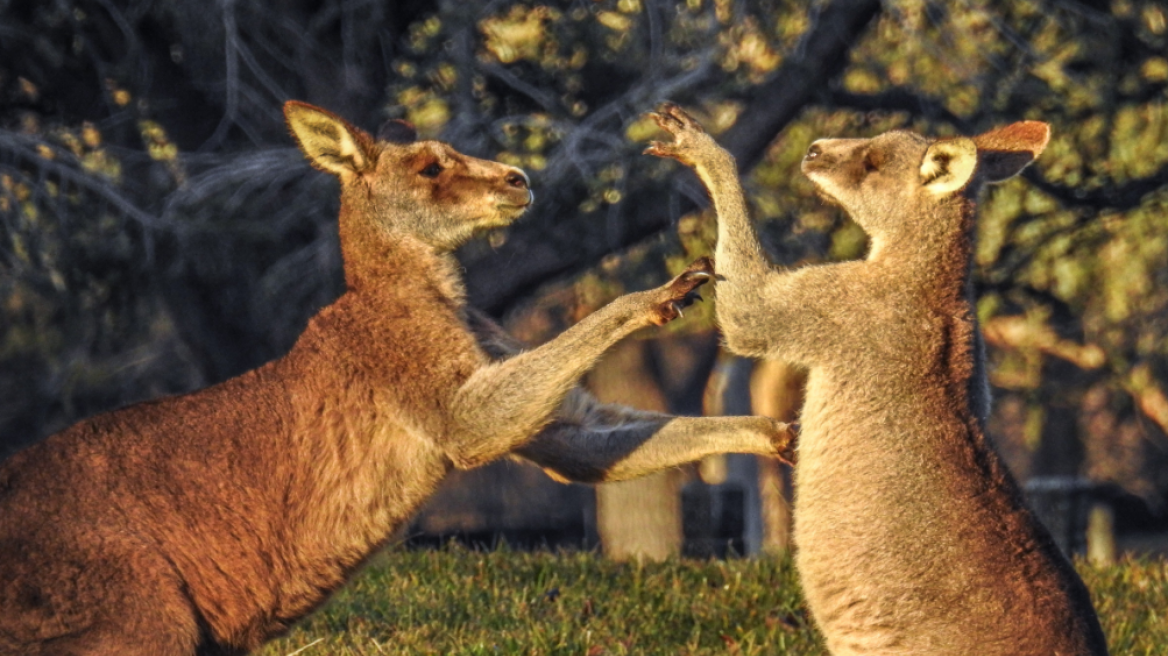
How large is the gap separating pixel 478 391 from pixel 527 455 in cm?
58

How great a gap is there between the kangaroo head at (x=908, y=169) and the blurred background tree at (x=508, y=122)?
466cm

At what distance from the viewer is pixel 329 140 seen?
19.9ft

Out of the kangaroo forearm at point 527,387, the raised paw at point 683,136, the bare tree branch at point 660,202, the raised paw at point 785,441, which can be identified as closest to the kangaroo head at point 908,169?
the raised paw at point 683,136

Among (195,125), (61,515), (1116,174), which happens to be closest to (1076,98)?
(1116,174)

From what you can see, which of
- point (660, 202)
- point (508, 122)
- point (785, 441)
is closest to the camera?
point (785, 441)

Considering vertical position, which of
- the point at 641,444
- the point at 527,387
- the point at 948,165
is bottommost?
the point at 641,444

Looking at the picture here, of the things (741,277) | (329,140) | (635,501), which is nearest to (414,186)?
(329,140)

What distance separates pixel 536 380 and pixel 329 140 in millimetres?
1326

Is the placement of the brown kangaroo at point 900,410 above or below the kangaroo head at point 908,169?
below

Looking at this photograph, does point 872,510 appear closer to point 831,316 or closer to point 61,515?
point 831,316

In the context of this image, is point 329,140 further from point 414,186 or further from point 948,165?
point 948,165

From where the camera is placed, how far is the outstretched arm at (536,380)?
18.1 feet

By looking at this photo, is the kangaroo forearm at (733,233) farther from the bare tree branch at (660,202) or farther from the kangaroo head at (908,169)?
the bare tree branch at (660,202)

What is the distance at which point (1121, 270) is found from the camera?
533 inches
